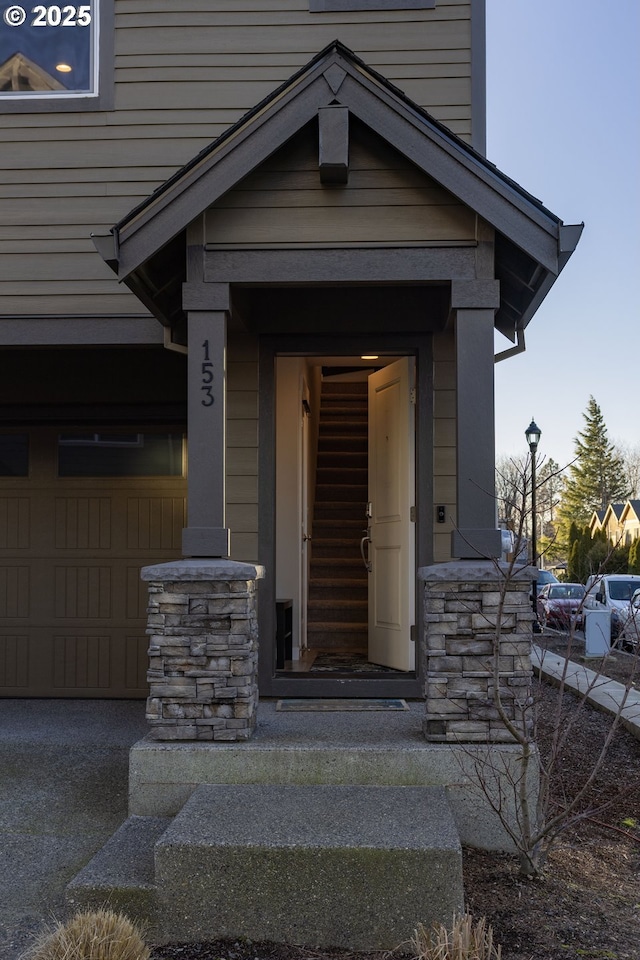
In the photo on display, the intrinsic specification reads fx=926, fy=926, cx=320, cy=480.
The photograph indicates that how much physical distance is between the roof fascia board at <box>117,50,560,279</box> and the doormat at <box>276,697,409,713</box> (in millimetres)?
2536

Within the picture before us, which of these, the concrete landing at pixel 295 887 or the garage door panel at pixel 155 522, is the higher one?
the garage door panel at pixel 155 522

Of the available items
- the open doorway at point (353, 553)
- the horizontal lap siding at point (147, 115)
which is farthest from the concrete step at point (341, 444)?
the horizontal lap siding at point (147, 115)

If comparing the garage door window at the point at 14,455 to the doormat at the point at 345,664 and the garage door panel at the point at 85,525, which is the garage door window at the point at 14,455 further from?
the doormat at the point at 345,664

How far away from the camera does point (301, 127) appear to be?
4.61 m

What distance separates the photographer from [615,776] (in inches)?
235

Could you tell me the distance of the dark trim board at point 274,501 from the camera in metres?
5.57

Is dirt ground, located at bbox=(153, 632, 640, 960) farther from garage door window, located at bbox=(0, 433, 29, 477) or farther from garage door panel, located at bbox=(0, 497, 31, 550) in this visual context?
garage door window, located at bbox=(0, 433, 29, 477)

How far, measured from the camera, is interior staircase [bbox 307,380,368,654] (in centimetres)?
812

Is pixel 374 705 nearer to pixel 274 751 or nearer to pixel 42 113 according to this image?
pixel 274 751

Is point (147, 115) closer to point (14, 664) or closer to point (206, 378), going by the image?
point (206, 378)

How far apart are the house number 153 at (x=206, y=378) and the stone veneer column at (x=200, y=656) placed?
0.86 meters

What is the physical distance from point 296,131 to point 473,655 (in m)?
2.71

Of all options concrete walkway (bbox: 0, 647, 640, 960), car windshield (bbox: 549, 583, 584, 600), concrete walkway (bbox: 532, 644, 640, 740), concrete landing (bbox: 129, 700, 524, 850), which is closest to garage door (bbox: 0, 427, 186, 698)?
concrete walkway (bbox: 0, 647, 640, 960)

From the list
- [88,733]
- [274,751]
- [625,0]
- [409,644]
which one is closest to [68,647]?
→ [88,733]
